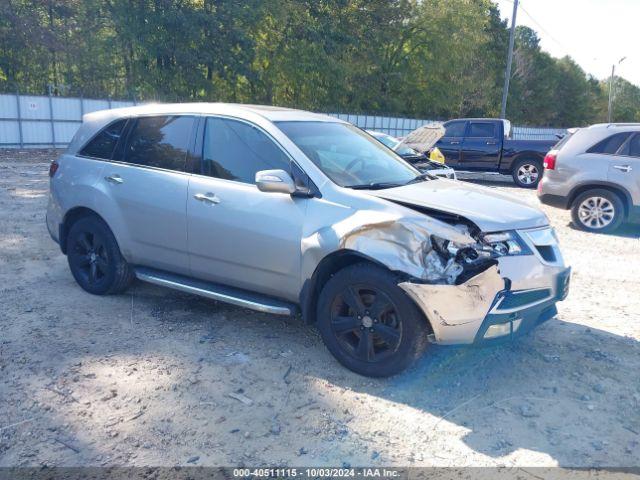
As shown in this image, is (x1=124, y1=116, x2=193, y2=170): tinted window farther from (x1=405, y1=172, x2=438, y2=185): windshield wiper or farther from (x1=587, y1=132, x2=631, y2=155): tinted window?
(x1=587, y1=132, x2=631, y2=155): tinted window

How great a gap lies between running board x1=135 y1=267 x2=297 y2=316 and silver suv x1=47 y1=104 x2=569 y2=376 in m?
0.02

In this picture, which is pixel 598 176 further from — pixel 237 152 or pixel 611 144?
pixel 237 152

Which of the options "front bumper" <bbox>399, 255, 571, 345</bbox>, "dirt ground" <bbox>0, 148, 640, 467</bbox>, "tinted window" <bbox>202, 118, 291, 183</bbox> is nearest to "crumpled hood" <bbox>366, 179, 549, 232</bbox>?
"front bumper" <bbox>399, 255, 571, 345</bbox>

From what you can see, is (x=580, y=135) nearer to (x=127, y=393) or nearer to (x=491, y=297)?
(x=491, y=297)

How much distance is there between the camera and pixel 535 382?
3.69m

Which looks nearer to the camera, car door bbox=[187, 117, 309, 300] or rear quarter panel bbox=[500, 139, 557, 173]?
car door bbox=[187, 117, 309, 300]

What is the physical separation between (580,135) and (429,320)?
23.0 feet

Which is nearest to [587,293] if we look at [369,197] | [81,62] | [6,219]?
[369,197]

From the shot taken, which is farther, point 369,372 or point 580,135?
point 580,135

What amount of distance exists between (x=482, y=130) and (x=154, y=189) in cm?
1221

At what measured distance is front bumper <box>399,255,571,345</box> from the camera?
3.30 metres

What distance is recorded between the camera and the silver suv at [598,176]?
27.8 feet

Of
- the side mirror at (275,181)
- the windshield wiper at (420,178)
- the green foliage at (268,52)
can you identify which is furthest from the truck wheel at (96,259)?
the green foliage at (268,52)

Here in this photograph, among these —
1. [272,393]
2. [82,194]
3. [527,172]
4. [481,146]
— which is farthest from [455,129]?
[272,393]
